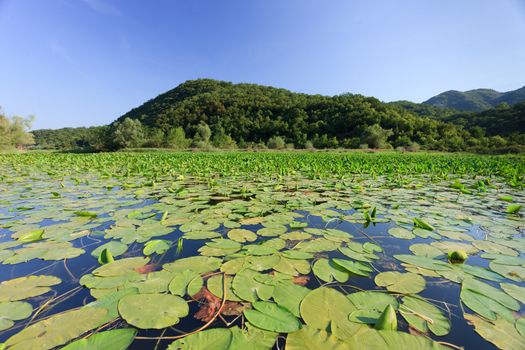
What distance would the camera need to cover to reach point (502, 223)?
2570 mm

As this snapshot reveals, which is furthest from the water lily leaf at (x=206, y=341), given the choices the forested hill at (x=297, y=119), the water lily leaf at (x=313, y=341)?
the forested hill at (x=297, y=119)

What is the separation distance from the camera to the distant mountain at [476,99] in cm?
6644

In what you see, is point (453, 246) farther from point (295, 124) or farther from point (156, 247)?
point (295, 124)

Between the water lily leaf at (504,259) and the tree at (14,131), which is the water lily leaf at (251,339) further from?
the tree at (14,131)

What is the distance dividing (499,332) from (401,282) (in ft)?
1.43

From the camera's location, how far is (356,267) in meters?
1.58

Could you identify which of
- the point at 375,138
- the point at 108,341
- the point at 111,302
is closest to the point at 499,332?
the point at 108,341

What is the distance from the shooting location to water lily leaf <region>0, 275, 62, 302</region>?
127 cm

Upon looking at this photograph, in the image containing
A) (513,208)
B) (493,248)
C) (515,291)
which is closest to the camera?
(515,291)

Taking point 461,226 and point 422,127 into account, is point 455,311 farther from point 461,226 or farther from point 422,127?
point 422,127

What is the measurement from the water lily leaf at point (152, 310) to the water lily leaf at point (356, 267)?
38.2 inches

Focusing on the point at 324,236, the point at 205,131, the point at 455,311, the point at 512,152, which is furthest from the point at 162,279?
the point at 205,131

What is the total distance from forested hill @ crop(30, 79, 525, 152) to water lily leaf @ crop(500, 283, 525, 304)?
2925 cm

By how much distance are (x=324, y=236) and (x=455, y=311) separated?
103cm
